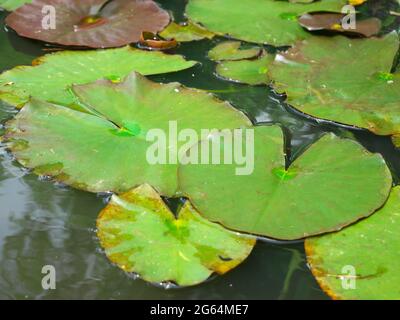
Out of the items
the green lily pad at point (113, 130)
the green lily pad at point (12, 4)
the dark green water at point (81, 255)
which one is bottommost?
the dark green water at point (81, 255)

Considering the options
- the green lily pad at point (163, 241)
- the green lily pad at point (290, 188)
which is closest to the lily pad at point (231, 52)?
the green lily pad at point (290, 188)

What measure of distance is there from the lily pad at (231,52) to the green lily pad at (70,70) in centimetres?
14

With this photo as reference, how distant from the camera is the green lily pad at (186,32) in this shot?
2.39 meters

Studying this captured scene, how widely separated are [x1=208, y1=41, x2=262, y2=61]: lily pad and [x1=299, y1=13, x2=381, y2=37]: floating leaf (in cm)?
28

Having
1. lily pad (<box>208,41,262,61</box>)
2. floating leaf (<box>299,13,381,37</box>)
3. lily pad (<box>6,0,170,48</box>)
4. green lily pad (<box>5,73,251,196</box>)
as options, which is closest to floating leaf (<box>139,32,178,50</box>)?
lily pad (<box>6,0,170,48</box>)

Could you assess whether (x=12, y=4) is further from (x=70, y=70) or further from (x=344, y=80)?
(x=344, y=80)

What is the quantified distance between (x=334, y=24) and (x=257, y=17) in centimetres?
34

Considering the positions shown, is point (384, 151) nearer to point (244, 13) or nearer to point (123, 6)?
point (244, 13)

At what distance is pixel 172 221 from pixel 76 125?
539 mm

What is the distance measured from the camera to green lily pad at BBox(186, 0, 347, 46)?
92.9 inches

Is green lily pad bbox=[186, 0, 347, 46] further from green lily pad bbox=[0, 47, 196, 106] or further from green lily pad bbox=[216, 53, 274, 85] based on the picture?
green lily pad bbox=[0, 47, 196, 106]

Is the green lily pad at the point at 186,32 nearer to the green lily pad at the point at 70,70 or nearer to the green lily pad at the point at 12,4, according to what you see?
the green lily pad at the point at 70,70

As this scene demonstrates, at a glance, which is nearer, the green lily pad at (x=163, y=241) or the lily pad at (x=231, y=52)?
the green lily pad at (x=163, y=241)

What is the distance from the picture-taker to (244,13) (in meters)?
2.49
